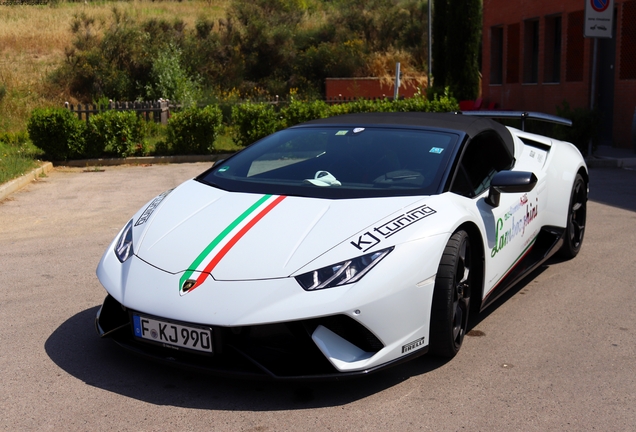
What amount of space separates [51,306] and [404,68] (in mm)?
33037

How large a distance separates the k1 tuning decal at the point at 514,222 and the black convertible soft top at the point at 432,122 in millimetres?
437

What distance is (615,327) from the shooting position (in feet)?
15.1

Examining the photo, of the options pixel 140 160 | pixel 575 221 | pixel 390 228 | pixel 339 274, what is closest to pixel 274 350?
pixel 339 274

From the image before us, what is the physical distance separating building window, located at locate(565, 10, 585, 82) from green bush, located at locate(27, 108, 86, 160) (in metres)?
12.3

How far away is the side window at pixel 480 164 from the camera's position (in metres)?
4.38

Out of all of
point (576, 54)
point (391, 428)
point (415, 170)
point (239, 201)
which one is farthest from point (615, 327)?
point (576, 54)

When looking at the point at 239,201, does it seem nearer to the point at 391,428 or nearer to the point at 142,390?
the point at 142,390

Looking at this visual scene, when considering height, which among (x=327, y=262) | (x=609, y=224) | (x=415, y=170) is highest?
(x=415, y=170)

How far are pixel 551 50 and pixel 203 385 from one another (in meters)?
18.5

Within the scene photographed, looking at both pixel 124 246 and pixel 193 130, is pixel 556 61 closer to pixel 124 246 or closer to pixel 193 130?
pixel 193 130

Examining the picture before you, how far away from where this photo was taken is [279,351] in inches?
133

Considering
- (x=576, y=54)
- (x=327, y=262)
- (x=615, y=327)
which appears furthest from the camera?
(x=576, y=54)

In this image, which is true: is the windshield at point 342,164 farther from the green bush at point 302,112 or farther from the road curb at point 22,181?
the green bush at point 302,112

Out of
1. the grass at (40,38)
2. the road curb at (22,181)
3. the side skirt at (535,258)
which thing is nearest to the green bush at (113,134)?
the road curb at (22,181)
